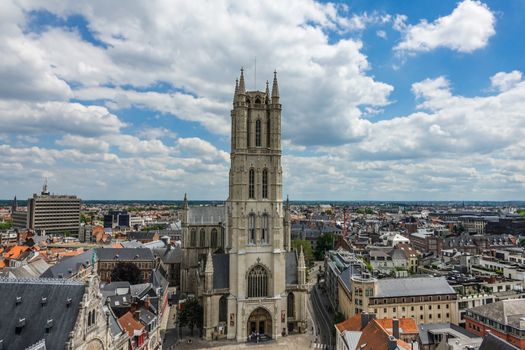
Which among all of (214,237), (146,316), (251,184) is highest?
(251,184)

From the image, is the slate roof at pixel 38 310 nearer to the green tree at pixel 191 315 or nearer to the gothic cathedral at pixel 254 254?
the gothic cathedral at pixel 254 254

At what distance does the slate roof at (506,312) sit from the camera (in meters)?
61.8

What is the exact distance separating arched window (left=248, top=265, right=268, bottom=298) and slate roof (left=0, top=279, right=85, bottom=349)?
4444 centimetres

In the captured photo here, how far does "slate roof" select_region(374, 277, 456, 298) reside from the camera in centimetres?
7819

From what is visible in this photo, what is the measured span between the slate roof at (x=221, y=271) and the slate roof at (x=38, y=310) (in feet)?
138

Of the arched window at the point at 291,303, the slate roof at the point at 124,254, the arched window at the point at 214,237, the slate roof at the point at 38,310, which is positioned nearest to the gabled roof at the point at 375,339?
the arched window at the point at 291,303

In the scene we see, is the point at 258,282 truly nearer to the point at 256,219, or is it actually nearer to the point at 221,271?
the point at 221,271

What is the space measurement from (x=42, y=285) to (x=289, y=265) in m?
53.8

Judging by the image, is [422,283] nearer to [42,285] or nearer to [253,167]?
[253,167]

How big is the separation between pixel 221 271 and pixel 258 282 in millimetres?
7988

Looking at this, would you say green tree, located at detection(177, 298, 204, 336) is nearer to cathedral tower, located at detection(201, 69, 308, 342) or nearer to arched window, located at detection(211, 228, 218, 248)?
cathedral tower, located at detection(201, 69, 308, 342)

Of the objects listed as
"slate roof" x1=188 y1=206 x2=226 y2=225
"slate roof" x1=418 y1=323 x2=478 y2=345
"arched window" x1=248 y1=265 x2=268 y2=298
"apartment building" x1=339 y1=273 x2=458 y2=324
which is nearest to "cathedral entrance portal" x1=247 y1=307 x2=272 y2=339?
"arched window" x1=248 y1=265 x2=268 y2=298

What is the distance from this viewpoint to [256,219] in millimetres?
82188

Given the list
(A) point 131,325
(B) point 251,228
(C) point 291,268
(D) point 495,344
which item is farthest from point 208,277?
(D) point 495,344
